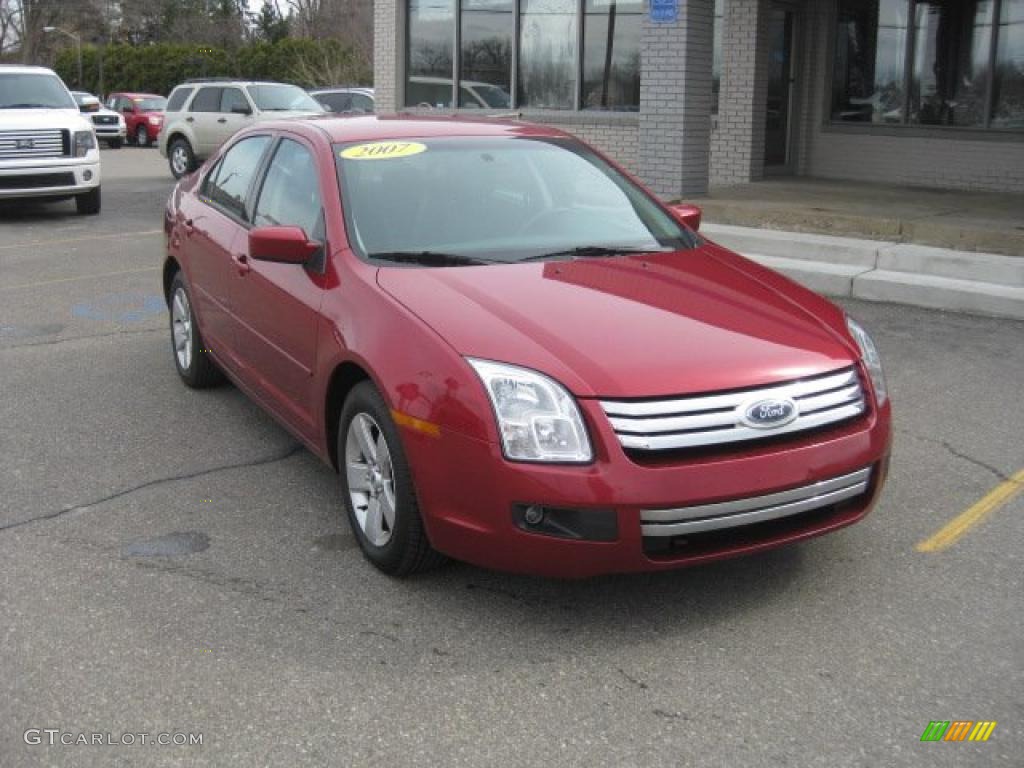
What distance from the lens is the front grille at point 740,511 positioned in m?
3.58

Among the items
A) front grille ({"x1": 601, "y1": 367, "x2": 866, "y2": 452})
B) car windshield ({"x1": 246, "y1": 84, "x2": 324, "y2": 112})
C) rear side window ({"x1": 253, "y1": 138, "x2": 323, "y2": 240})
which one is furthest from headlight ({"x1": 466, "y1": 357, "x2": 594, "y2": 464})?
car windshield ({"x1": 246, "y1": 84, "x2": 324, "y2": 112})

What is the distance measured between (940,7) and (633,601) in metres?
11.7

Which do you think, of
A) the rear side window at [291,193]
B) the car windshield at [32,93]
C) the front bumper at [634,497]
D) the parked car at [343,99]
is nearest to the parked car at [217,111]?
the parked car at [343,99]

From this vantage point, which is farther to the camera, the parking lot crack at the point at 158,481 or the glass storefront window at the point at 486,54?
the glass storefront window at the point at 486,54

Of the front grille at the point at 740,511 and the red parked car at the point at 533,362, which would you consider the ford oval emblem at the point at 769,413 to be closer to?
the red parked car at the point at 533,362

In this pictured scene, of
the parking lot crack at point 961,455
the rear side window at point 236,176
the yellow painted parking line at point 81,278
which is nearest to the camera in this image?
the parking lot crack at point 961,455

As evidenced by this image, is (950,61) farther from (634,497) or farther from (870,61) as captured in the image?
(634,497)

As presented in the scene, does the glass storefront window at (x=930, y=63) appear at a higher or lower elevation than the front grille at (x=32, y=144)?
higher

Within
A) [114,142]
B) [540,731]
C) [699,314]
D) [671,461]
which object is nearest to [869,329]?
[699,314]

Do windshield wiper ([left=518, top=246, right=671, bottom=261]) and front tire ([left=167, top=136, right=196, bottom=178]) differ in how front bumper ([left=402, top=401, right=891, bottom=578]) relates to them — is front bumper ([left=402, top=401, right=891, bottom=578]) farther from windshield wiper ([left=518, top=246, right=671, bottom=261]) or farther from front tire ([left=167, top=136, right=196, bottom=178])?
front tire ([left=167, top=136, right=196, bottom=178])

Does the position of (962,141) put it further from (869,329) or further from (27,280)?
(27,280)

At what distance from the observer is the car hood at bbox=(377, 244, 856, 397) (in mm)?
3729

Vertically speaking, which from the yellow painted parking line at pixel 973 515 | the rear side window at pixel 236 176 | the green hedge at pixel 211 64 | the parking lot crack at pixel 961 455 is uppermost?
the green hedge at pixel 211 64

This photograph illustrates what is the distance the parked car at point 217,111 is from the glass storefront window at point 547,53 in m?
5.64
